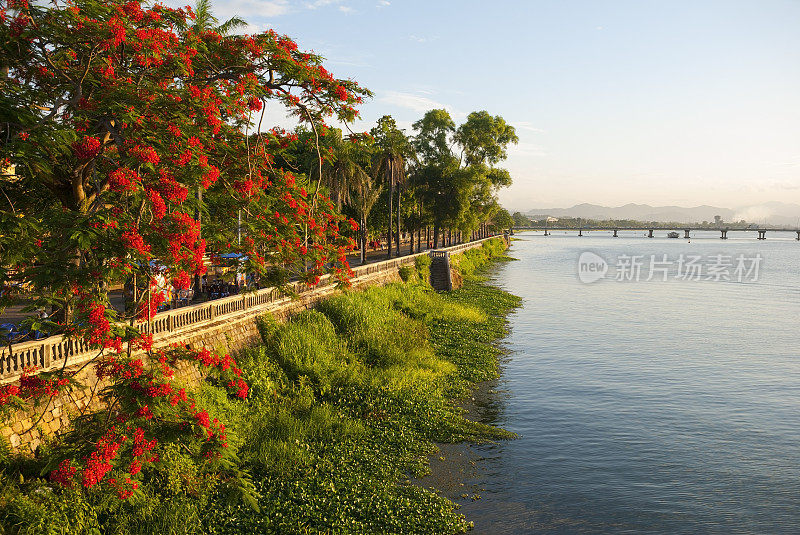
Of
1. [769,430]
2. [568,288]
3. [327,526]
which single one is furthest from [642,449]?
[568,288]

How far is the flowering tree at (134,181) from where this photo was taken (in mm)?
9797

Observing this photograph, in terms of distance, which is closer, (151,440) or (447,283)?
(151,440)

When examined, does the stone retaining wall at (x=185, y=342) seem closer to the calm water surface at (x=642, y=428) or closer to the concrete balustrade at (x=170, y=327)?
the concrete balustrade at (x=170, y=327)

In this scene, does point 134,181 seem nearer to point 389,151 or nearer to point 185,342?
point 185,342

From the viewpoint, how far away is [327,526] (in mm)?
14641

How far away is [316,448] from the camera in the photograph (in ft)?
62.3

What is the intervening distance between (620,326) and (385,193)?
3631 cm

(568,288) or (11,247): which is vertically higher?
(11,247)

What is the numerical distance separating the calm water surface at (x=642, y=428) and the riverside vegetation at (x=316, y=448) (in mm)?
2126

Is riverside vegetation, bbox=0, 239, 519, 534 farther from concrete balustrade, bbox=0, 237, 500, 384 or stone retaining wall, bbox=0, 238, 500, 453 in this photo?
concrete balustrade, bbox=0, 237, 500, 384

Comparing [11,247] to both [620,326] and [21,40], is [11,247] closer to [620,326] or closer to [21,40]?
[21,40]

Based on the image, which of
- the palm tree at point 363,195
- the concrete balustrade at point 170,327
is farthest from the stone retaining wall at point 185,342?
the palm tree at point 363,195

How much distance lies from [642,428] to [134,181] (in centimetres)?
2261

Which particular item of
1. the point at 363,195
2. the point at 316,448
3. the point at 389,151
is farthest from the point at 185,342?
the point at 389,151
